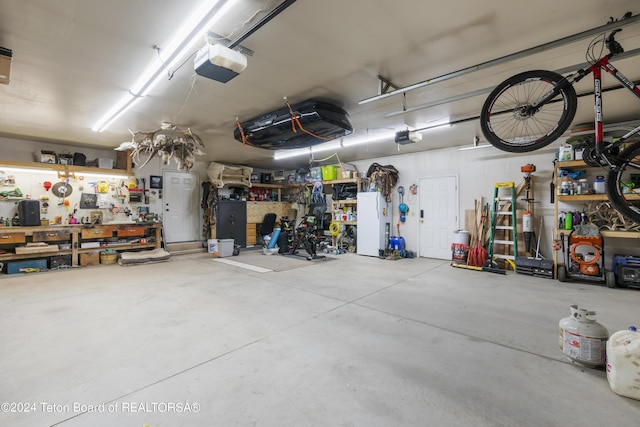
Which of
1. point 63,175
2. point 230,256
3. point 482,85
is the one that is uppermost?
point 482,85

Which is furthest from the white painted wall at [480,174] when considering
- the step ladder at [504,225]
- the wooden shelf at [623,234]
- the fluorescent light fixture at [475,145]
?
the wooden shelf at [623,234]

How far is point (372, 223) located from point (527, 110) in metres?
4.89

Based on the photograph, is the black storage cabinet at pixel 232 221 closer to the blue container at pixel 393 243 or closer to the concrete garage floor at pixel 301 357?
the concrete garage floor at pixel 301 357

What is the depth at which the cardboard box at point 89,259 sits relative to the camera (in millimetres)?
6027

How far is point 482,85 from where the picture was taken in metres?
3.45

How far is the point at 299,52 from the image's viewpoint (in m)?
2.74

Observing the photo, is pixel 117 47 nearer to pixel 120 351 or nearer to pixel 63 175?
pixel 120 351

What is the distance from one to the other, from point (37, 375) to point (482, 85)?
5273 mm

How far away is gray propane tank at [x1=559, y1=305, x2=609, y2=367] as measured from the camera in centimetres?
201

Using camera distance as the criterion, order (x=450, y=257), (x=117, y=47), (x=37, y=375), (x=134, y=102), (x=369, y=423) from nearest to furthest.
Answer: (x=369, y=423)
(x=37, y=375)
(x=117, y=47)
(x=134, y=102)
(x=450, y=257)

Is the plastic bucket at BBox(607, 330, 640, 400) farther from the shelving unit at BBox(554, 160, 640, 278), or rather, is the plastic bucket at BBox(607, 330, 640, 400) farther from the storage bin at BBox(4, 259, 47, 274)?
the storage bin at BBox(4, 259, 47, 274)

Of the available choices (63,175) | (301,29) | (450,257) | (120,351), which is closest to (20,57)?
(301,29)

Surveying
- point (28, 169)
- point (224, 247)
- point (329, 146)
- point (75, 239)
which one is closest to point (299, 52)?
point (329, 146)

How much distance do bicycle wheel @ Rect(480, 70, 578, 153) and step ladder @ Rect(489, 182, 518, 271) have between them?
3.86ft
